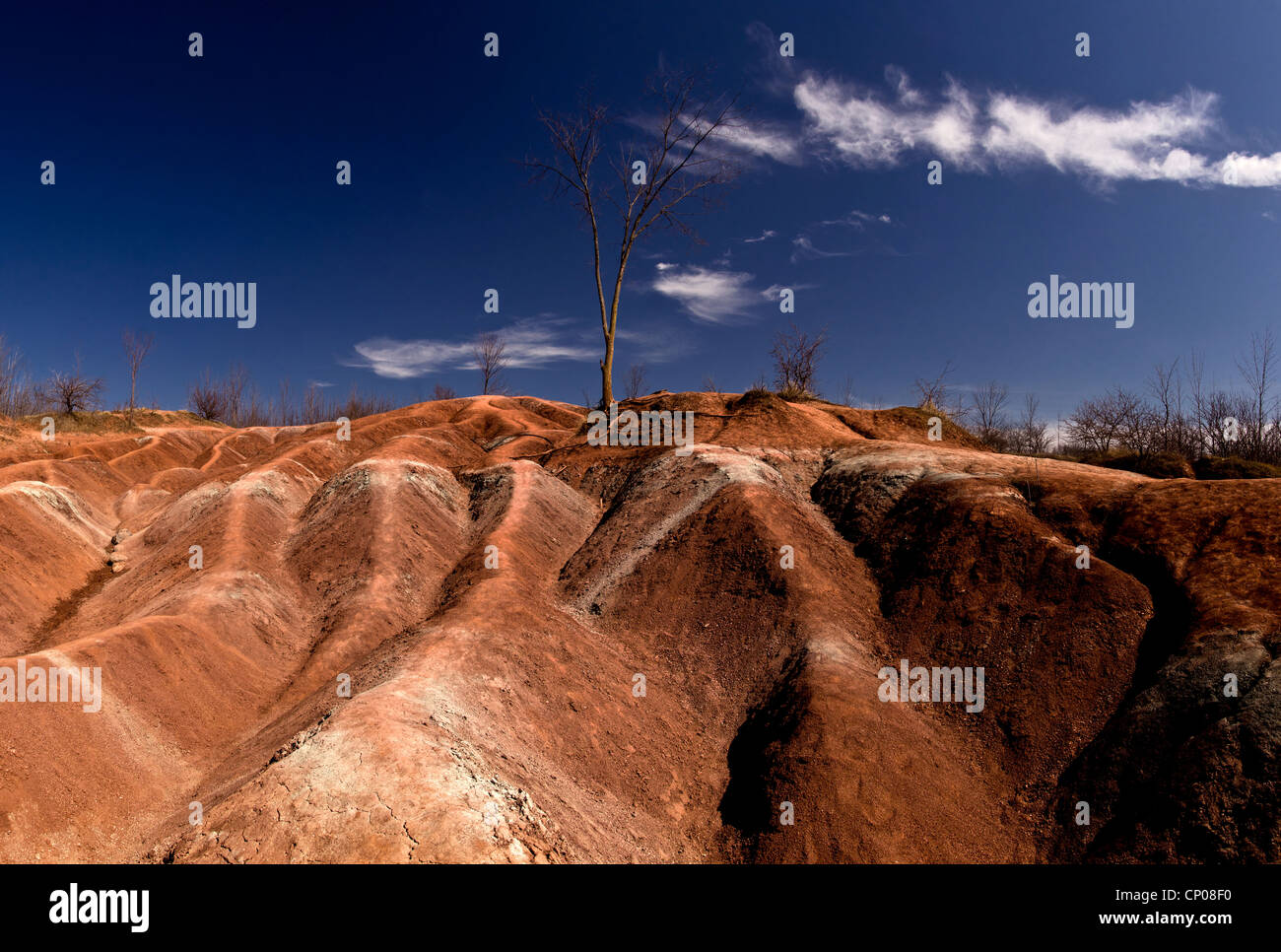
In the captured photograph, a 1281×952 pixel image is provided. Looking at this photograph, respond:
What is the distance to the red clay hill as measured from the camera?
8805 millimetres

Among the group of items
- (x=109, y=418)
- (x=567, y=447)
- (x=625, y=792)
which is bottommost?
(x=625, y=792)

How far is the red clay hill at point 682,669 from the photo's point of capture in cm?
880

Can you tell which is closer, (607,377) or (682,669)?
(682,669)

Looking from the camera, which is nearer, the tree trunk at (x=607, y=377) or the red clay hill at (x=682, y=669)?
the red clay hill at (x=682, y=669)

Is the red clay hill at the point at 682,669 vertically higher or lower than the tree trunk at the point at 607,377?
lower

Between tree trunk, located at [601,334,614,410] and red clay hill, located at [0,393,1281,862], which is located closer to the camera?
red clay hill, located at [0,393,1281,862]

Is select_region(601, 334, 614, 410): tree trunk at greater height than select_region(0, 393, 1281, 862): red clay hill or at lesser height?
greater

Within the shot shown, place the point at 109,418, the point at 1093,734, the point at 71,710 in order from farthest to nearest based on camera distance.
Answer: the point at 109,418
the point at 71,710
the point at 1093,734

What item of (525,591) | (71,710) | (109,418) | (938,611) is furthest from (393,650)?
(109,418)

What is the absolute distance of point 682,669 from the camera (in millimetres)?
15352

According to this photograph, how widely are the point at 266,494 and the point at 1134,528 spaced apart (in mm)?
28273
